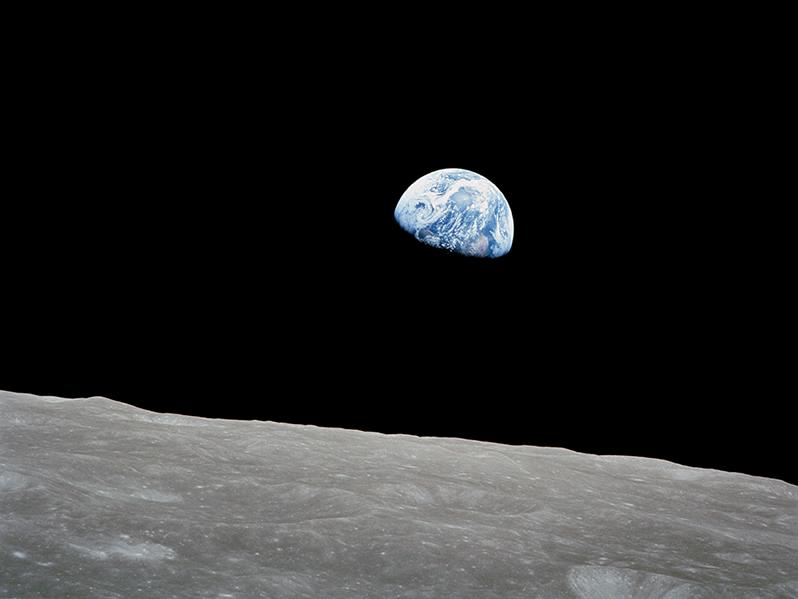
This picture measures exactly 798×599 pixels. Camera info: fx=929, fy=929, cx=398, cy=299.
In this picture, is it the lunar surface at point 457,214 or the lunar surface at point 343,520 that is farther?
the lunar surface at point 457,214

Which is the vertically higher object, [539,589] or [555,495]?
[555,495]

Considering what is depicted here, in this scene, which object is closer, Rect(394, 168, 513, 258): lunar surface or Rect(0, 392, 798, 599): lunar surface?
Rect(0, 392, 798, 599): lunar surface

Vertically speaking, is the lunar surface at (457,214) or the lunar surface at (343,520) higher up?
the lunar surface at (457,214)

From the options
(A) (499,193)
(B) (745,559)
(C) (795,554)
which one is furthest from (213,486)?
(A) (499,193)

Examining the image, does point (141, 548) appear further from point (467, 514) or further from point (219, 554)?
point (467, 514)
